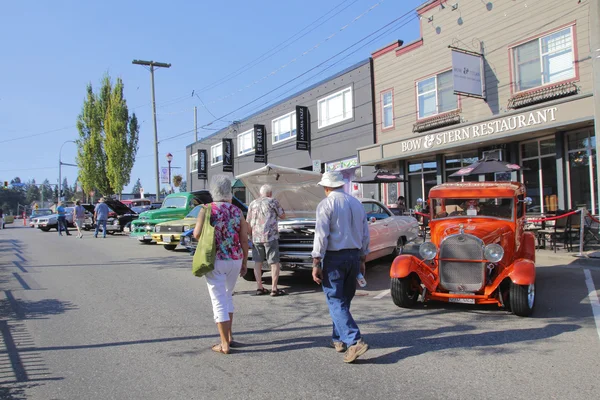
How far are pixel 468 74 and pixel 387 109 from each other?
186 inches

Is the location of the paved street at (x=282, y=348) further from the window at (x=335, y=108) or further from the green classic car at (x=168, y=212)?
the window at (x=335, y=108)

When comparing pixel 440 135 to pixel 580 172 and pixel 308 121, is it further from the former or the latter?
pixel 308 121

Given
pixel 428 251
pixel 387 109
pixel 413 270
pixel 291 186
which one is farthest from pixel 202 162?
pixel 413 270

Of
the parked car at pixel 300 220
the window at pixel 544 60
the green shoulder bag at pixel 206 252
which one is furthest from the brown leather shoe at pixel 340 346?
the window at pixel 544 60

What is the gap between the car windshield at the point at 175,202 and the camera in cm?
1579

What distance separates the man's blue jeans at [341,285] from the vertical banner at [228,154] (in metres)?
28.5

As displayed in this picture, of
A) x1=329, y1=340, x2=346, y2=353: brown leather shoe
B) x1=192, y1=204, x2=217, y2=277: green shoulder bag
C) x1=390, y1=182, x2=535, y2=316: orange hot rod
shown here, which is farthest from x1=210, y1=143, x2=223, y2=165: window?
x1=329, y1=340, x2=346, y2=353: brown leather shoe

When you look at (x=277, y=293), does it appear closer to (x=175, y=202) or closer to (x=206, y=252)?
(x=206, y=252)

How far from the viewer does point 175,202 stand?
16016mm

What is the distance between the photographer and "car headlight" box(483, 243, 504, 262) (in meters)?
5.86

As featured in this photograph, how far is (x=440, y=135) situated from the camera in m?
16.1

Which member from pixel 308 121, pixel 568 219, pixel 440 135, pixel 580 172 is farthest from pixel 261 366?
pixel 308 121

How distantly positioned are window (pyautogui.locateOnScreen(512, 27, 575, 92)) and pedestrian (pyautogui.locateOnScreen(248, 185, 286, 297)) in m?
10.5

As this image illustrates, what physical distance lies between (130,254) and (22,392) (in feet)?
32.5
